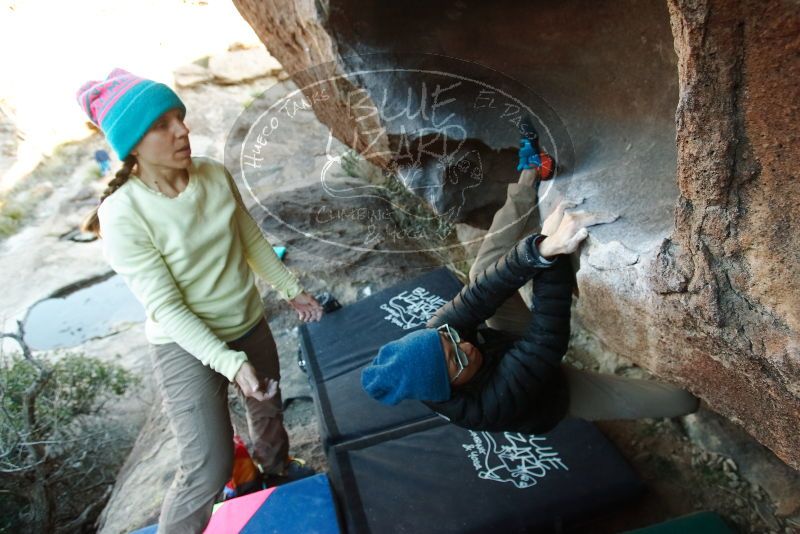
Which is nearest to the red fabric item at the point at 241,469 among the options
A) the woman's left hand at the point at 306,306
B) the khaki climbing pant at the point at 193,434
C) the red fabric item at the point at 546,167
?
the khaki climbing pant at the point at 193,434

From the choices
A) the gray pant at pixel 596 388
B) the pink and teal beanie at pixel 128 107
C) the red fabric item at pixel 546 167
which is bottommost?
the gray pant at pixel 596 388

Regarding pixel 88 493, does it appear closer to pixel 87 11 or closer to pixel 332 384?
pixel 332 384

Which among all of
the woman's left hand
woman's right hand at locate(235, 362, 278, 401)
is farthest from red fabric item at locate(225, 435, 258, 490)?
woman's right hand at locate(235, 362, 278, 401)

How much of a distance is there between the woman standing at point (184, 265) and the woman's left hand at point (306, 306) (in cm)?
14

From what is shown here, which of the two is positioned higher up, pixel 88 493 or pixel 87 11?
pixel 87 11

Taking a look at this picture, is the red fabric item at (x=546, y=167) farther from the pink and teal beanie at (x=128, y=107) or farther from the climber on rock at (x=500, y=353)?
the pink and teal beanie at (x=128, y=107)

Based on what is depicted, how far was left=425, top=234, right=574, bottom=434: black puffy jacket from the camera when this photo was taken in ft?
4.66

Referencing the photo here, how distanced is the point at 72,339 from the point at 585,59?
5.20 m

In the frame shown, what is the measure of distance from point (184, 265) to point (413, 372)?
75 centimetres

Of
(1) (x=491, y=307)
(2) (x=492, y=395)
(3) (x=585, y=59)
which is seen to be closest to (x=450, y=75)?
(3) (x=585, y=59)

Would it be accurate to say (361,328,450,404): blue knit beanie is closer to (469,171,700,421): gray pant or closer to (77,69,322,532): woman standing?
(77,69,322,532): woman standing

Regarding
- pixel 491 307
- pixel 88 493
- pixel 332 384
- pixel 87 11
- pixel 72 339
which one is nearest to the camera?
pixel 491 307

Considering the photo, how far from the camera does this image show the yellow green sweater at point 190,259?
1452mm

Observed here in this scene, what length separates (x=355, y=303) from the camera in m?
3.48
